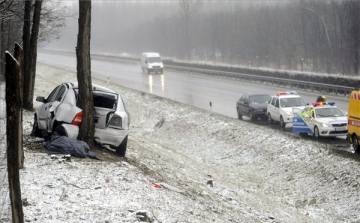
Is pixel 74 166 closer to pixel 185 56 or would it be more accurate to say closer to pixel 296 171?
pixel 296 171

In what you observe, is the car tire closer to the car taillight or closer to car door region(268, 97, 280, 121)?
car door region(268, 97, 280, 121)

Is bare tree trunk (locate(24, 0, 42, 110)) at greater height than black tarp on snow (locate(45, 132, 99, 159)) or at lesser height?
greater

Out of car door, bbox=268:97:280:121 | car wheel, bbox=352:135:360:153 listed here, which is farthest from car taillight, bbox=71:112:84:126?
car door, bbox=268:97:280:121

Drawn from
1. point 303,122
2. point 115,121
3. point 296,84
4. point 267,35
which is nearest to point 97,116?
point 115,121

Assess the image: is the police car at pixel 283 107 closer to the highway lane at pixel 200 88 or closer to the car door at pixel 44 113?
the highway lane at pixel 200 88

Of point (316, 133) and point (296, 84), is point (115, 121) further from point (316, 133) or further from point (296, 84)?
point (296, 84)

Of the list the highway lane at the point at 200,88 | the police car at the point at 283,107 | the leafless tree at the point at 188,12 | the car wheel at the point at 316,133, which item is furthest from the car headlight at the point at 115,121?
the leafless tree at the point at 188,12

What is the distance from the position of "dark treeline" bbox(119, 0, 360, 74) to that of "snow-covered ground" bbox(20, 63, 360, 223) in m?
19.9

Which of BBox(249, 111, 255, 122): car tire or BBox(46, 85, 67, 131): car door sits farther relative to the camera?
BBox(249, 111, 255, 122): car tire

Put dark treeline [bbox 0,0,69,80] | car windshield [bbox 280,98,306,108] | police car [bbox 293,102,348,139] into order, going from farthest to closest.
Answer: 1. car windshield [bbox 280,98,306,108]
2. dark treeline [bbox 0,0,69,80]
3. police car [bbox 293,102,348,139]

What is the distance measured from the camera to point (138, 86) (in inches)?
2237

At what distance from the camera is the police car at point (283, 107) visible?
96.3 feet

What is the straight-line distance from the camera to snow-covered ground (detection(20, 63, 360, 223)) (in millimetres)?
10805

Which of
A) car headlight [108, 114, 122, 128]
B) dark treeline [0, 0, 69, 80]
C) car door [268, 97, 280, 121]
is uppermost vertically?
dark treeline [0, 0, 69, 80]
